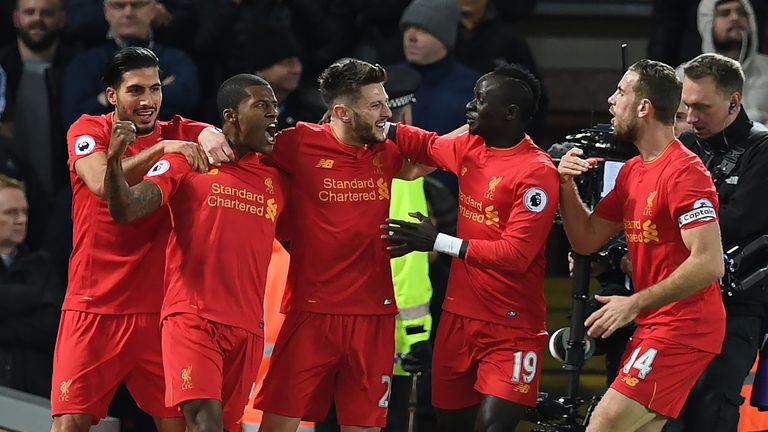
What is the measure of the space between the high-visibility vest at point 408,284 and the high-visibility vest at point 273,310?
0.58m

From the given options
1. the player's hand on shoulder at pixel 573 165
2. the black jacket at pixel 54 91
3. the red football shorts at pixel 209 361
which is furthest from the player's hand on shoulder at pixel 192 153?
the black jacket at pixel 54 91

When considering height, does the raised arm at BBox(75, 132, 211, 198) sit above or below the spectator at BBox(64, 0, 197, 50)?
below

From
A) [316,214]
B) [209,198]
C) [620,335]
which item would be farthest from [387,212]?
[620,335]

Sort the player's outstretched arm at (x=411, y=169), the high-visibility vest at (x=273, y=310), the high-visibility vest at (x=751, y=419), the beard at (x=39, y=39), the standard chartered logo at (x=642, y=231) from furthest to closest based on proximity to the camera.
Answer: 1. the beard at (x=39, y=39)
2. the high-visibility vest at (x=751, y=419)
3. the high-visibility vest at (x=273, y=310)
4. the player's outstretched arm at (x=411, y=169)
5. the standard chartered logo at (x=642, y=231)

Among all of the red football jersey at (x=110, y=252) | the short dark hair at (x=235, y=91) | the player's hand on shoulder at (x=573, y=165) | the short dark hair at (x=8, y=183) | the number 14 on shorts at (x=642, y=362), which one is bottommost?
the number 14 on shorts at (x=642, y=362)

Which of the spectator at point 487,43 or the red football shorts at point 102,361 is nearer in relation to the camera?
the red football shorts at point 102,361

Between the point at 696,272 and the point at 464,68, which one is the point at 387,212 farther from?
the point at 464,68

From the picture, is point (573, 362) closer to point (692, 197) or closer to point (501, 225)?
point (501, 225)

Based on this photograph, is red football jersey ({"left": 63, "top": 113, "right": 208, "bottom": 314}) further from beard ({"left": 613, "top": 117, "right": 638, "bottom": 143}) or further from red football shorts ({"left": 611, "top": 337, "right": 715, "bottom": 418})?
red football shorts ({"left": 611, "top": 337, "right": 715, "bottom": 418})

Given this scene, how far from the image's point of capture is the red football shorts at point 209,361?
7828 millimetres

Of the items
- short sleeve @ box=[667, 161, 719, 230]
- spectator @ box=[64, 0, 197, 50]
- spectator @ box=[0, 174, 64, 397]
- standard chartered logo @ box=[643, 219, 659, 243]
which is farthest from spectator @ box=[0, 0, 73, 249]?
short sleeve @ box=[667, 161, 719, 230]

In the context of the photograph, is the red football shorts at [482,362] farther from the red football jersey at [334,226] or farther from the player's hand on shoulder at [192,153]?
the player's hand on shoulder at [192,153]

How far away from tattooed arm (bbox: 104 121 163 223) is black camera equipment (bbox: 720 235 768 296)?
8.74 feet

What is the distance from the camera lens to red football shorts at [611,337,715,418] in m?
7.71
